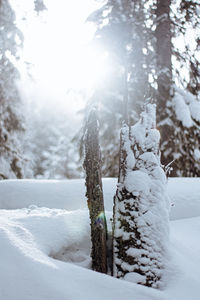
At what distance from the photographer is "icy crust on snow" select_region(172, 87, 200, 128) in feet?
24.3

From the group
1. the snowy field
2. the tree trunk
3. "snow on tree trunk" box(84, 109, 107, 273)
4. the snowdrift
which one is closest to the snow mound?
the snowy field

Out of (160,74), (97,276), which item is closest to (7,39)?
(160,74)

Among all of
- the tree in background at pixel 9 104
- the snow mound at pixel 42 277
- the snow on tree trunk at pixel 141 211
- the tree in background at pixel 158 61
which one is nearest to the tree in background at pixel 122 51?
the tree in background at pixel 158 61

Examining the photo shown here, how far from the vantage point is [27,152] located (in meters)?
24.7

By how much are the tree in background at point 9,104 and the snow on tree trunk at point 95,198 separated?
635 centimetres

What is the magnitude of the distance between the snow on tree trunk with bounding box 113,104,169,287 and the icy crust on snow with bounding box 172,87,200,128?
4.58 m

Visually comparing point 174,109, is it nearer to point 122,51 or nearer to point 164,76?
point 164,76

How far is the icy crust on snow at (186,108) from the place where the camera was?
741 cm

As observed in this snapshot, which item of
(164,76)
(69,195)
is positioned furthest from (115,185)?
(164,76)

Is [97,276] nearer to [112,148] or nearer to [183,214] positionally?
[183,214]

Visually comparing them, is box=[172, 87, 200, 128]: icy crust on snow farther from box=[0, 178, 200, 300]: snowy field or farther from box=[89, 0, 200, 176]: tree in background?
box=[0, 178, 200, 300]: snowy field

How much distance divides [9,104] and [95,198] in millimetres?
6987

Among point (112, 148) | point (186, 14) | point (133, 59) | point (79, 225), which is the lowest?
point (79, 225)

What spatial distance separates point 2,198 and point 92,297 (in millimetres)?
4277
